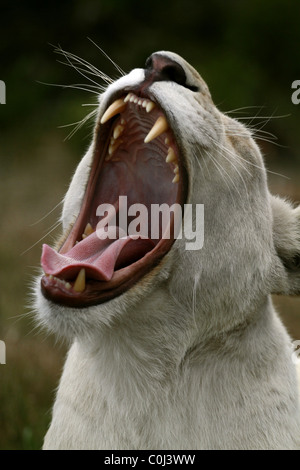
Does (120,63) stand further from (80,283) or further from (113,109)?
(80,283)

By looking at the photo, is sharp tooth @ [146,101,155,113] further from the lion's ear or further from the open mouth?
the lion's ear

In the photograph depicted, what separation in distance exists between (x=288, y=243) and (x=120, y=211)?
0.60 m

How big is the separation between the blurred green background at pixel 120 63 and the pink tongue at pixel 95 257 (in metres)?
6.35

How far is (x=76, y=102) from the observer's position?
11703 millimetres

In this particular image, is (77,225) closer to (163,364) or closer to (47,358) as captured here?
(163,364)

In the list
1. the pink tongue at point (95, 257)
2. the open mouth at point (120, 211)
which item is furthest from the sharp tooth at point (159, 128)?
the pink tongue at point (95, 257)

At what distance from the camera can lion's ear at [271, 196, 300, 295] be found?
3293 mm

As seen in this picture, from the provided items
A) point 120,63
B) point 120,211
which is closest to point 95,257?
point 120,211

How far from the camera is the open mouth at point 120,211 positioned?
290 cm

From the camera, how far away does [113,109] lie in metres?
3.08

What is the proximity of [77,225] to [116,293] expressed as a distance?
37 cm

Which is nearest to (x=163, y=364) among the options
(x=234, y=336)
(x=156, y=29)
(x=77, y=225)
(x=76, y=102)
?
(x=234, y=336)

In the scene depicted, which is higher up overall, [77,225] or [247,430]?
[77,225]

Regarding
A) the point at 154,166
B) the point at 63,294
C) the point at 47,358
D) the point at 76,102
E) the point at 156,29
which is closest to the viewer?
the point at 63,294
